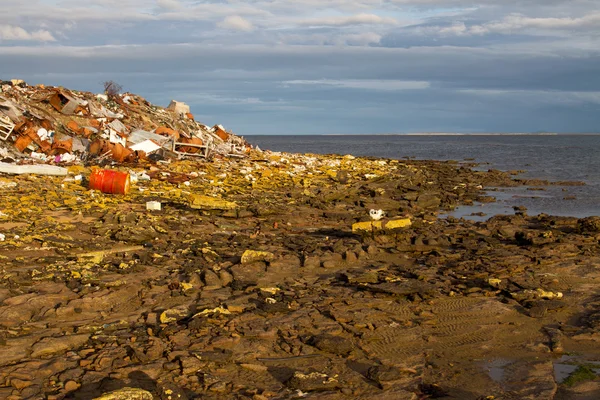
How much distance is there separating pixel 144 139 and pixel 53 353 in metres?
15.7

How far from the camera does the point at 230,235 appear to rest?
1042 centimetres

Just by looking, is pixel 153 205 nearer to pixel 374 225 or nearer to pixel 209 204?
pixel 209 204

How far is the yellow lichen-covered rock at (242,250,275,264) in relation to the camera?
A: 27.4 ft

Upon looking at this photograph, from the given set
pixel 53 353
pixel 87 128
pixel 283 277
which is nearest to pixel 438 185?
pixel 87 128

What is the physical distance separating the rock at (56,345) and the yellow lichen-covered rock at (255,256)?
301cm

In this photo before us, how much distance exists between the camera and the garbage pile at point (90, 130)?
1762 cm

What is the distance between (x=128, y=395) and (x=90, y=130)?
1677 centimetres

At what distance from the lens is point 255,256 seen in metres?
8.45

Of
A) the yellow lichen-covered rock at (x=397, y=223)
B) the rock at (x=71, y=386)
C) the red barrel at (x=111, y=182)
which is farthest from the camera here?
the red barrel at (x=111, y=182)

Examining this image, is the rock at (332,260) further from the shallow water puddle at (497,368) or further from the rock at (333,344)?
the shallow water puddle at (497,368)

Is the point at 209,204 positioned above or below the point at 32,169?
below

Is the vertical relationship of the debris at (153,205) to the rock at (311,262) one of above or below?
above

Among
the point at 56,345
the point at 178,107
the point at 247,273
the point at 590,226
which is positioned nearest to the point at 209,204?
the point at 247,273

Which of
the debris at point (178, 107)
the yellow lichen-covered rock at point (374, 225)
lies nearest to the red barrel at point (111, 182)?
the yellow lichen-covered rock at point (374, 225)
